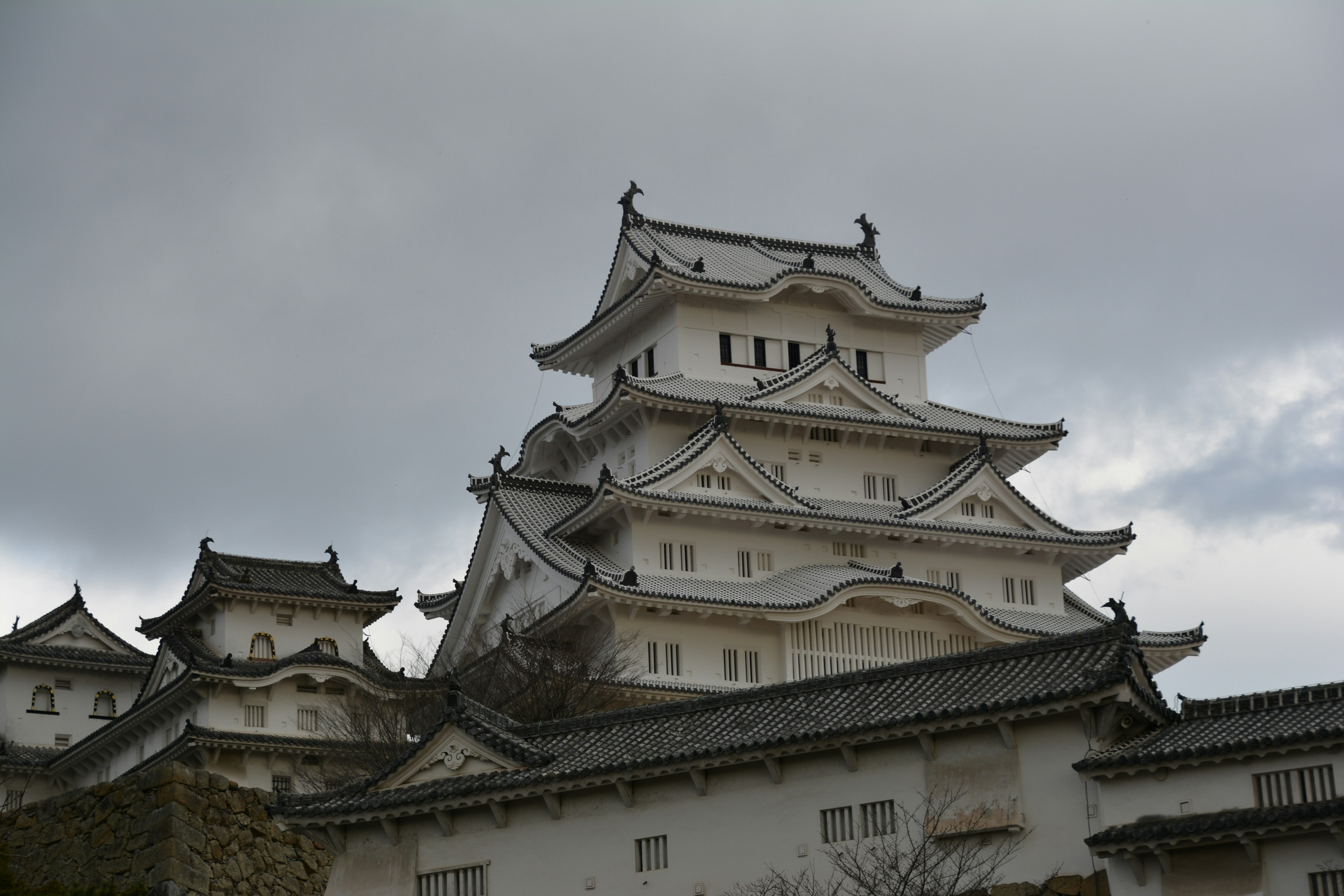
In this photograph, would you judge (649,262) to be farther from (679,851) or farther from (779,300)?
(679,851)

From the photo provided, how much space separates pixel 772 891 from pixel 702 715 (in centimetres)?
349

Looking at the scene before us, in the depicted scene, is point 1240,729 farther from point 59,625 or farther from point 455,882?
point 59,625

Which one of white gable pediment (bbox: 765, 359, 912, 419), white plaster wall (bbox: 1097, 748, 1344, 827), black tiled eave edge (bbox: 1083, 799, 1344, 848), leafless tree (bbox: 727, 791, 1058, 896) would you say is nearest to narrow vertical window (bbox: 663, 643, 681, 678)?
white gable pediment (bbox: 765, 359, 912, 419)

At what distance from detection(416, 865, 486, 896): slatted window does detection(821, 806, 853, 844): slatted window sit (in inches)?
199

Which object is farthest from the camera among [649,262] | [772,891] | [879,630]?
[649,262]

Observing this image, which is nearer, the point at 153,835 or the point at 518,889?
the point at 518,889

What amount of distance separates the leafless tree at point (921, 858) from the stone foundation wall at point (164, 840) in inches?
326

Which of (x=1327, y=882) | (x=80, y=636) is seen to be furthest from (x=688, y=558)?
(x=1327, y=882)

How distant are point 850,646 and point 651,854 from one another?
19975mm

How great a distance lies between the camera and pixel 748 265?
53.2m

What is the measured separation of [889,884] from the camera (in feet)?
70.5

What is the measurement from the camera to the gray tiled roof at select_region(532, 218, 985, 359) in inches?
1987

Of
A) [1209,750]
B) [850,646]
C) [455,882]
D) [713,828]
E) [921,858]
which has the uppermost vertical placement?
[850,646]

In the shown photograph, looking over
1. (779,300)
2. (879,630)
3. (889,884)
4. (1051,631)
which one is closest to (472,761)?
(889,884)
